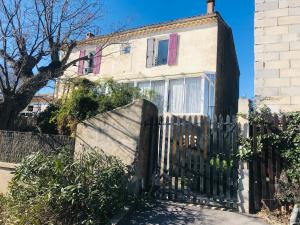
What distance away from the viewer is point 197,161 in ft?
24.0

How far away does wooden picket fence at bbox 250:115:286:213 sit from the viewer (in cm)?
650

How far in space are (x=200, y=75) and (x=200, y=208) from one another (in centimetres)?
1160

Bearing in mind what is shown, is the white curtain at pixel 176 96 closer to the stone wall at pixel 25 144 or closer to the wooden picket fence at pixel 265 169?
the stone wall at pixel 25 144

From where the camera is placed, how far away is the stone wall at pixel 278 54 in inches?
318

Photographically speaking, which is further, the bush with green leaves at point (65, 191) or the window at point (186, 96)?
the window at point (186, 96)

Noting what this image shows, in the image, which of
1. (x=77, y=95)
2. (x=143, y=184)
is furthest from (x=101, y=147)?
(x=77, y=95)

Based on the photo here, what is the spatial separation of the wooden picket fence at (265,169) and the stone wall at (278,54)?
1523 millimetres

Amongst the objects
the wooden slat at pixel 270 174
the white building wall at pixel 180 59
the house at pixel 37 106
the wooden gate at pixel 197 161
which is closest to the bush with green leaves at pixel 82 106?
the house at pixel 37 106

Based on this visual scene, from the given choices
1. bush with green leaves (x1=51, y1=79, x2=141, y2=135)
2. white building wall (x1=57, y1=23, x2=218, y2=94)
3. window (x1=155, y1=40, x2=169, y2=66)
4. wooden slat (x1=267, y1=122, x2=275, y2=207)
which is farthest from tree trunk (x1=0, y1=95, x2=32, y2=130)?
window (x1=155, y1=40, x2=169, y2=66)

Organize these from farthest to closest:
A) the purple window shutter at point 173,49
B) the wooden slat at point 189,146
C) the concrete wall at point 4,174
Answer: the purple window shutter at point 173,49 < the concrete wall at point 4,174 < the wooden slat at point 189,146

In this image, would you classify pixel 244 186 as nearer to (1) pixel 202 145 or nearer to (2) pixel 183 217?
(1) pixel 202 145

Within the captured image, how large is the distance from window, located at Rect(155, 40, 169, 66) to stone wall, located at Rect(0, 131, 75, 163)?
1199 cm

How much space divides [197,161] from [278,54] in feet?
12.3

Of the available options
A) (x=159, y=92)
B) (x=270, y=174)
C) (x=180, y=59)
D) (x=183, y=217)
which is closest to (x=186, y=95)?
(x=159, y=92)
